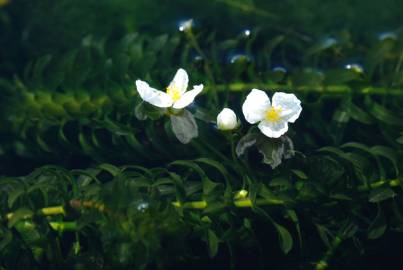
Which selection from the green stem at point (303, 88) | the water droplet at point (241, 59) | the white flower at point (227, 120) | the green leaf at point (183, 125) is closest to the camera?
the white flower at point (227, 120)

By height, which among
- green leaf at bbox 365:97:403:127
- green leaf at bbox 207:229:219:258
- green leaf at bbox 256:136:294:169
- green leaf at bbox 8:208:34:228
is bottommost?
green leaf at bbox 207:229:219:258

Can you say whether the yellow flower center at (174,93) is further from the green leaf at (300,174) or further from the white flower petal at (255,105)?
the green leaf at (300,174)

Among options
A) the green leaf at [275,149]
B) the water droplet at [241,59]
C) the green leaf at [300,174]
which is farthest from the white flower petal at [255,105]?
the water droplet at [241,59]

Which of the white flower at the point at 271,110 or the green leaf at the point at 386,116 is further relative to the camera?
the green leaf at the point at 386,116

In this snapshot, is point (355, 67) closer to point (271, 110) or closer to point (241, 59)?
point (241, 59)

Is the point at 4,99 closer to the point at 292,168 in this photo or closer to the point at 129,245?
the point at 129,245

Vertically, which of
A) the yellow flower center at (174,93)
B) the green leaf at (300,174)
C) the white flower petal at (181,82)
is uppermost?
the white flower petal at (181,82)

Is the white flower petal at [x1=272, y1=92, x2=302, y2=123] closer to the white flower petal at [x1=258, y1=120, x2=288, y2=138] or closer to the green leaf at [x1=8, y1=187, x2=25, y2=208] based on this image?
the white flower petal at [x1=258, y1=120, x2=288, y2=138]

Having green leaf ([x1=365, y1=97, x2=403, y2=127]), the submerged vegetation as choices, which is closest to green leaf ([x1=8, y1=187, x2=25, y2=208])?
the submerged vegetation
